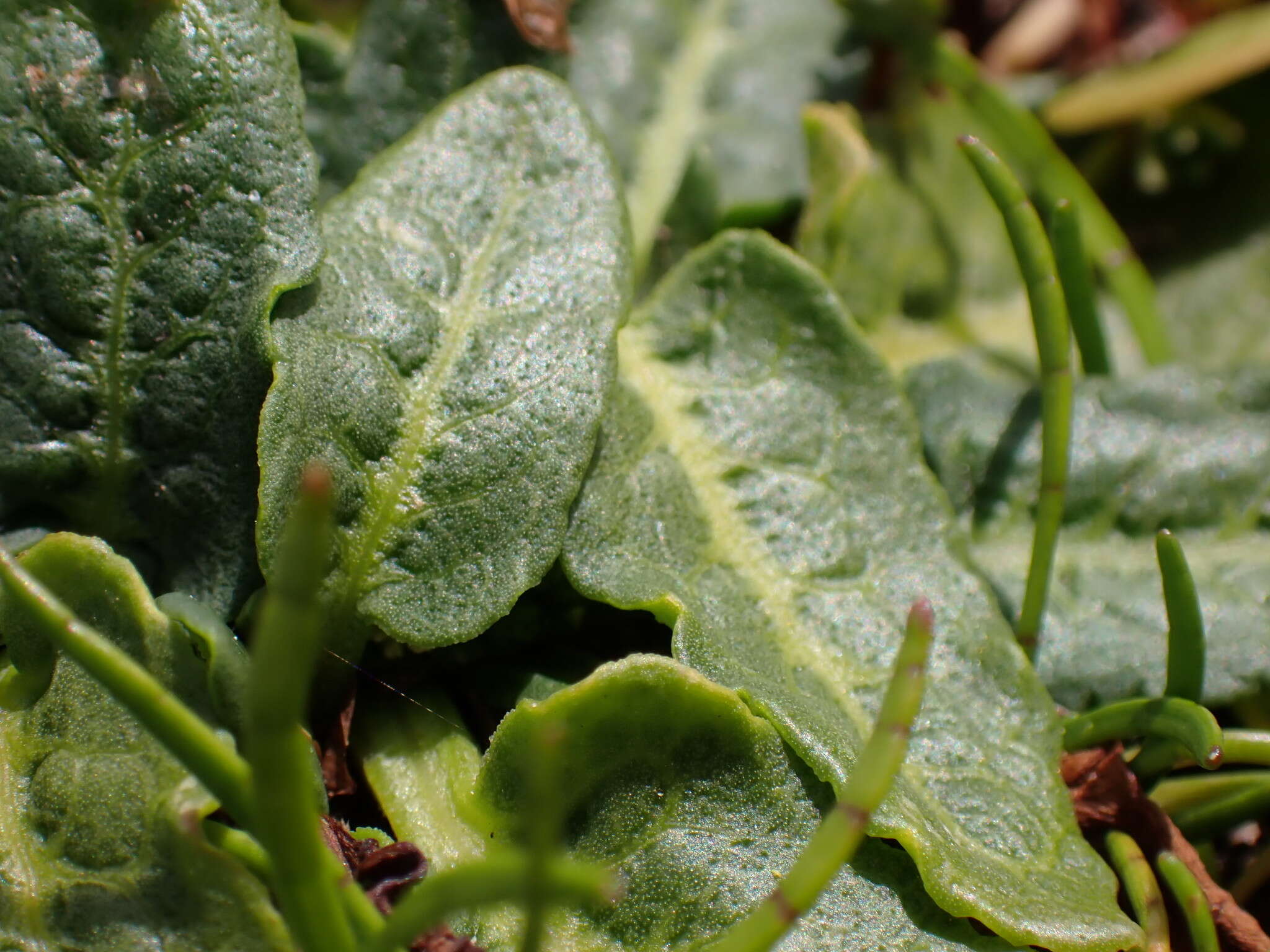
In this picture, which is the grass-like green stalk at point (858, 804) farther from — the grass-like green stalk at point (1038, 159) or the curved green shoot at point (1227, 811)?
the grass-like green stalk at point (1038, 159)

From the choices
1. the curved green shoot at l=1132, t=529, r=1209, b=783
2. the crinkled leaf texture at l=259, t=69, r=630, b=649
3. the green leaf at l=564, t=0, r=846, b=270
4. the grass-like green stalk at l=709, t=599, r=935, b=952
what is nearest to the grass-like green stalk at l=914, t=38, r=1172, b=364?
the green leaf at l=564, t=0, r=846, b=270

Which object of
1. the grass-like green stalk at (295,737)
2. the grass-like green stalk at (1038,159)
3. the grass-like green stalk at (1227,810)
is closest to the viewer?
the grass-like green stalk at (295,737)

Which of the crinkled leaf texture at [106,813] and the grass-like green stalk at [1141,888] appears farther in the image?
the grass-like green stalk at [1141,888]

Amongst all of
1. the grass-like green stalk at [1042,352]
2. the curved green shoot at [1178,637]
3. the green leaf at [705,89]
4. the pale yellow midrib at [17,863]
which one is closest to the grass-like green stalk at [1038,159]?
the green leaf at [705,89]

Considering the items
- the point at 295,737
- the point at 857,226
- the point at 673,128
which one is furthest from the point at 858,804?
the point at 673,128

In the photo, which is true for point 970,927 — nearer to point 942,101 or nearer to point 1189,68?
point 942,101

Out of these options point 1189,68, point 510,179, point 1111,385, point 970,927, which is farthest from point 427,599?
point 1189,68

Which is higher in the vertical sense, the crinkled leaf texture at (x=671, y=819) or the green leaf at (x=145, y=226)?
the green leaf at (x=145, y=226)
